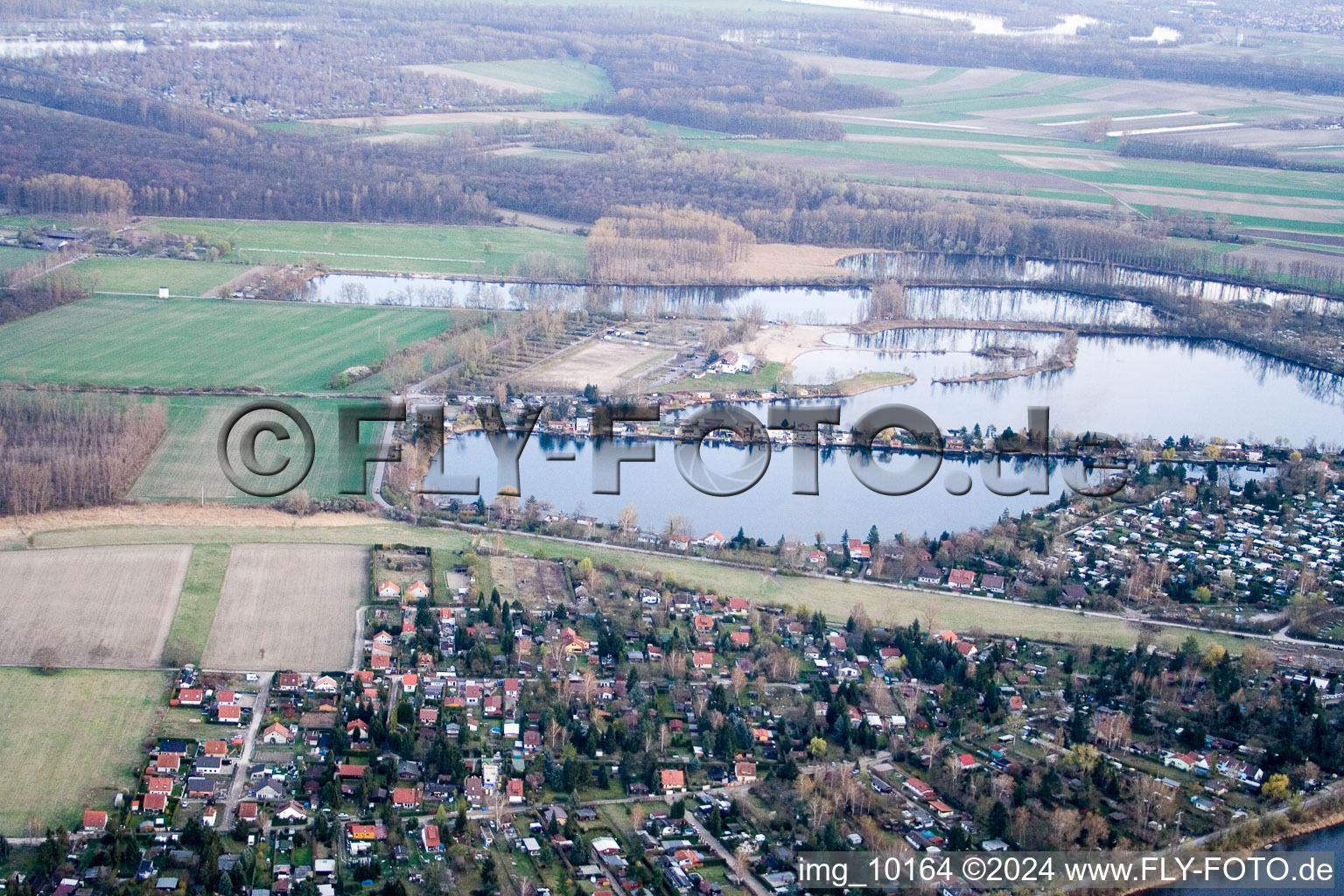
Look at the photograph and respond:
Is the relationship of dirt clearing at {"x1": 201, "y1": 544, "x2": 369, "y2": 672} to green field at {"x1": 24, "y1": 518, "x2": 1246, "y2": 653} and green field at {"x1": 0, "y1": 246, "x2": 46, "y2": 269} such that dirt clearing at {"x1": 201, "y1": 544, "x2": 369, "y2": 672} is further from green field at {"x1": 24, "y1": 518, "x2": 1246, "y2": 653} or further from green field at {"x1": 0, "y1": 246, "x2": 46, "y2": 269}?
green field at {"x1": 0, "y1": 246, "x2": 46, "y2": 269}

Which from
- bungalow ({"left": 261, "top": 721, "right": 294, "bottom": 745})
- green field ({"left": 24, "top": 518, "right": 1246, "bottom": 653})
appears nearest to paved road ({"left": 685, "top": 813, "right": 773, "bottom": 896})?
bungalow ({"left": 261, "top": 721, "right": 294, "bottom": 745})

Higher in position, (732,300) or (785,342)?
(732,300)

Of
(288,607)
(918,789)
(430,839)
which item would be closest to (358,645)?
(288,607)

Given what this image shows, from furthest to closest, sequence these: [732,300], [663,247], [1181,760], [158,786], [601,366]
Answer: [663,247] → [732,300] → [601,366] → [1181,760] → [158,786]

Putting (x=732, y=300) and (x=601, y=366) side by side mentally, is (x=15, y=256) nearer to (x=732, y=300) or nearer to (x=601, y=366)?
(x=601, y=366)

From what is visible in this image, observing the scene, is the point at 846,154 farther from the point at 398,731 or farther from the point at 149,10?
the point at 398,731

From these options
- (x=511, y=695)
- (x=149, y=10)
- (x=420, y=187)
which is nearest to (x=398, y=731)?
(x=511, y=695)

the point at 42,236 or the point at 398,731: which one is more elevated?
the point at 42,236
